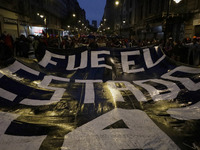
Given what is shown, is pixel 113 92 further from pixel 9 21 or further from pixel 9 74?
pixel 9 21

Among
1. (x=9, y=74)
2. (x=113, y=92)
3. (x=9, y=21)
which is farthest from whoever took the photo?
(x=9, y=21)

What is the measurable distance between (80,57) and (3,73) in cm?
318

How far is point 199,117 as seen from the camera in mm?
3055

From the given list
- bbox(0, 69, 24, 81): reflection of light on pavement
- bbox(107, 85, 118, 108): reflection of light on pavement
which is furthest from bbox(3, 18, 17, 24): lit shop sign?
bbox(107, 85, 118, 108): reflection of light on pavement

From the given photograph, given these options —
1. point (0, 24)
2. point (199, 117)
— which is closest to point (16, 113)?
point (199, 117)

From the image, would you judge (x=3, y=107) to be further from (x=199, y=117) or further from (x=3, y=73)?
(x=199, y=117)

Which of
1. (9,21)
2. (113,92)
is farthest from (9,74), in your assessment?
(9,21)

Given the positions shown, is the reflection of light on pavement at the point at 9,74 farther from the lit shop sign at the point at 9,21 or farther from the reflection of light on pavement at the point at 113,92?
the lit shop sign at the point at 9,21

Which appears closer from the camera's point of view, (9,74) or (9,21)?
(9,74)

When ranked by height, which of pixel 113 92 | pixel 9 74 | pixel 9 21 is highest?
pixel 9 21

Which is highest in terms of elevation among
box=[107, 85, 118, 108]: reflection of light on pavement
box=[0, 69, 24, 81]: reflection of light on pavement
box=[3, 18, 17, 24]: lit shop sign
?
box=[3, 18, 17, 24]: lit shop sign

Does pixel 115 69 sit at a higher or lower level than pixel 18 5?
lower

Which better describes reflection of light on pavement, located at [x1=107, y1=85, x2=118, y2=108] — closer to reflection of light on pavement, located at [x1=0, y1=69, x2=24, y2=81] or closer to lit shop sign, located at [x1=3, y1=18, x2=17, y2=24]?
reflection of light on pavement, located at [x1=0, y1=69, x2=24, y2=81]

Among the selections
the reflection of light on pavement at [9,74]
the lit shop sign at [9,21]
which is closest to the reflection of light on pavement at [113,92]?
the reflection of light on pavement at [9,74]
